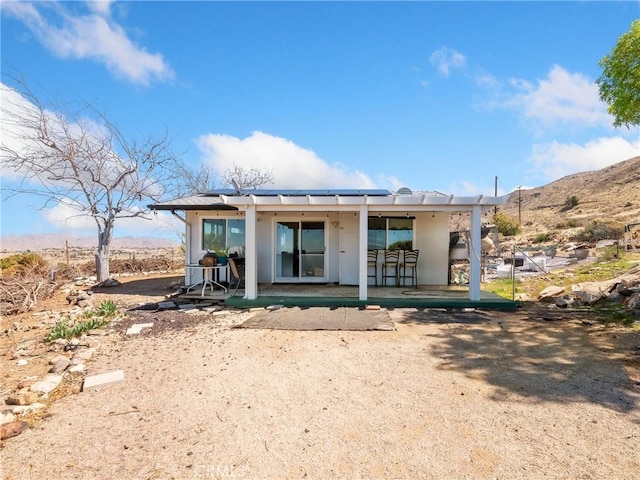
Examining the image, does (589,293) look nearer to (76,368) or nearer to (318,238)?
(318,238)

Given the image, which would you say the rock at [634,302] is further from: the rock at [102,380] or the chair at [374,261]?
the rock at [102,380]

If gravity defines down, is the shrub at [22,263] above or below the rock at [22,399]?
above

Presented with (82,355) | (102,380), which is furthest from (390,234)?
(102,380)

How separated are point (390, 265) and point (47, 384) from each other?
8.54 metres

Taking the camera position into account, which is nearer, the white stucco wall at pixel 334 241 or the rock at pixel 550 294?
the rock at pixel 550 294

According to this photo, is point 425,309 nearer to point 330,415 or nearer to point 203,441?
point 330,415

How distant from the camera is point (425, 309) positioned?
780cm

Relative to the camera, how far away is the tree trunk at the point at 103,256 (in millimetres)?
12750

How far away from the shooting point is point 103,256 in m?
13.0

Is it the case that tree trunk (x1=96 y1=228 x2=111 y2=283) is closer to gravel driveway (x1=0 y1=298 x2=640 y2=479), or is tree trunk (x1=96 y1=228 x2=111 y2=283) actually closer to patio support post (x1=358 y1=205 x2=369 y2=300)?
gravel driveway (x1=0 y1=298 x2=640 y2=479)

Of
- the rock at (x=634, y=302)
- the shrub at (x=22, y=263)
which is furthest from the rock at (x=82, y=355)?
the rock at (x=634, y=302)

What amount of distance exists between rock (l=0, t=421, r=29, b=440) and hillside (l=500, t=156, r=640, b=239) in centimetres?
3331

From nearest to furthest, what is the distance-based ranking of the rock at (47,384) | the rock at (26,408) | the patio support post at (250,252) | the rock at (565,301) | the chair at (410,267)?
1. the rock at (26,408)
2. the rock at (47,384)
3. the rock at (565,301)
4. the patio support post at (250,252)
5. the chair at (410,267)

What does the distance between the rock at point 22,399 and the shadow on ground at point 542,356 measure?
15.1 ft
